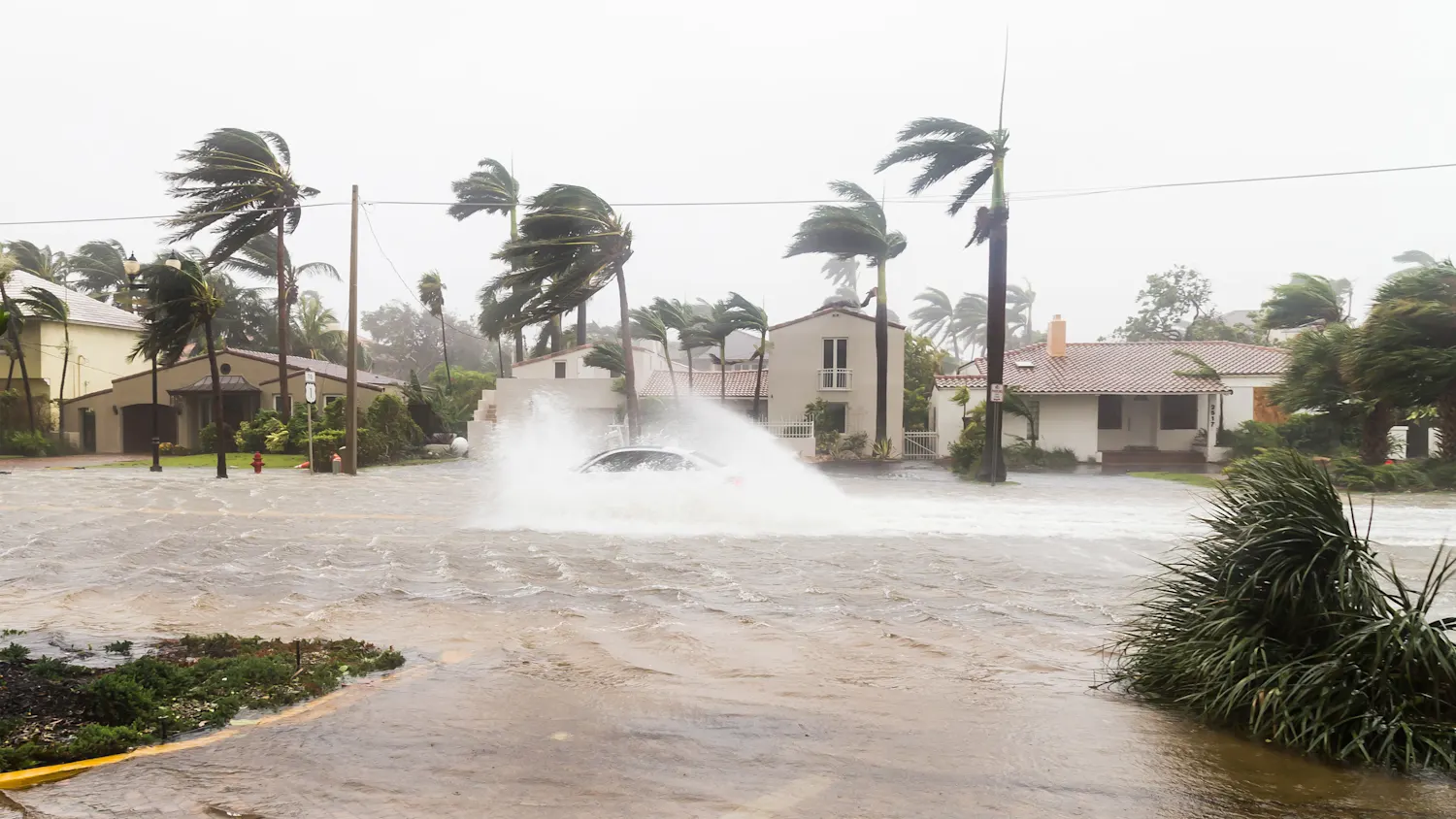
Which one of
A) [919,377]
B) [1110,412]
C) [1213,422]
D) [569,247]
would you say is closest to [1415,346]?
[1213,422]

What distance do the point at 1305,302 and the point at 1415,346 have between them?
8.06m

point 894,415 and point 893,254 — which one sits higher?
point 893,254

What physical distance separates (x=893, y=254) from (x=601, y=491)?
23673mm

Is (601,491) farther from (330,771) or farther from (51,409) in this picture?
(51,409)

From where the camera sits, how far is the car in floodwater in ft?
56.7

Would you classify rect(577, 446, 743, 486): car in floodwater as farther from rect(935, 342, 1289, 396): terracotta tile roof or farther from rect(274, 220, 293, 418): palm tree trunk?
rect(274, 220, 293, 418): palm tree trunk

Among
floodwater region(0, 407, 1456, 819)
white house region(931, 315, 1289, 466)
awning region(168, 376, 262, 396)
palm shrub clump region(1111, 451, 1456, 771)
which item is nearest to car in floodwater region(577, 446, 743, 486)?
floodwater region(0, 407, 1456, 819)

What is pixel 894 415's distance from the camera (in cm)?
3938

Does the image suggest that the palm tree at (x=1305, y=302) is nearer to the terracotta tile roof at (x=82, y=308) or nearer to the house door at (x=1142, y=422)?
the house door at (x=1142, y=422)

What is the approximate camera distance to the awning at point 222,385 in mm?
39188

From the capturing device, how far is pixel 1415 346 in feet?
79.0

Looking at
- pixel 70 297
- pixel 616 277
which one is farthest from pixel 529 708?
pixel 70 297

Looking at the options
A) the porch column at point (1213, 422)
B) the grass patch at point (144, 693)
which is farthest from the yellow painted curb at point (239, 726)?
the porch column at point (1213, 422)

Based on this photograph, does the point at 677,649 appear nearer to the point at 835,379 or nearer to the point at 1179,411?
the point at 835,379
